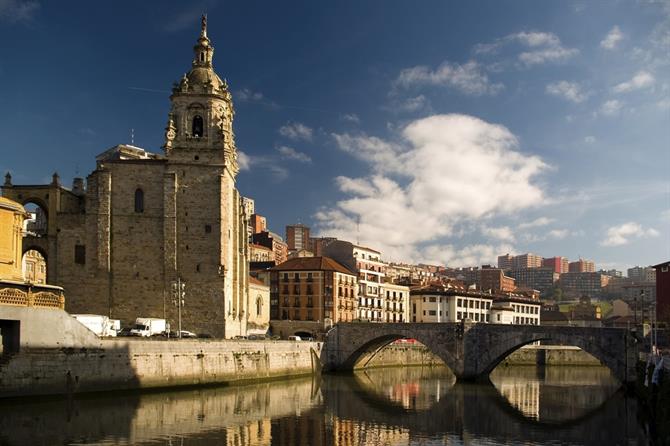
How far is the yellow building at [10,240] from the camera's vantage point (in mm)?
46969

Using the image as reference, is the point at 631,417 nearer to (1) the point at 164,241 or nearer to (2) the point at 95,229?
(1) the point at 164,241

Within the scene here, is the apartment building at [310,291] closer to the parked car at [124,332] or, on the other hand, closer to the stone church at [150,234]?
the stone church at [150,234]

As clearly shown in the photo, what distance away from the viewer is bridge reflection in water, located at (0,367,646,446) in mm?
36062

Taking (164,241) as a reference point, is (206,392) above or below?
below

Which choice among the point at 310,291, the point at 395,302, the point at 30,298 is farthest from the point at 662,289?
the point at 30,298

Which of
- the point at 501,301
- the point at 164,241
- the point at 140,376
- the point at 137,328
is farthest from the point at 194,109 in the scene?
the point at 501,301

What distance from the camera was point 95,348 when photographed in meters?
46.3

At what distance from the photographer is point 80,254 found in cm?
6425

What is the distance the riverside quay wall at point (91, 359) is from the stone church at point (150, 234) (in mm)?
8502

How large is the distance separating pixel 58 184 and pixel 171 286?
14.2 meters

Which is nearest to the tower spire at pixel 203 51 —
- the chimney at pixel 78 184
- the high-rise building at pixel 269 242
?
the chimney at pixel 78 184

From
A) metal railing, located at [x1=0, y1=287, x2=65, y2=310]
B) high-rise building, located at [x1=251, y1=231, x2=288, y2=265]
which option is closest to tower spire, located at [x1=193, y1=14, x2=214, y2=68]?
metal railing, located at [x1=0, y1=287, x2=65, y2=310]

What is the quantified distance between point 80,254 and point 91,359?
20507 millimetres

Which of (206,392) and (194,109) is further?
(194,109)
